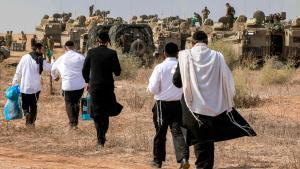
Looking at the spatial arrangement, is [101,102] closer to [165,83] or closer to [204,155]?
[165,83]

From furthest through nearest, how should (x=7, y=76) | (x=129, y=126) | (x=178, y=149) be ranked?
(x=7, y=76)
(x=129, y=126)
(x=178, y=149)

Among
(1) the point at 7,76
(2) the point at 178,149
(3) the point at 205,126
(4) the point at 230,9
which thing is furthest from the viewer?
(4) the point at 230,9

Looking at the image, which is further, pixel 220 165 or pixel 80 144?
pixel 80 144

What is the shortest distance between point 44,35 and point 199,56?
39.5m

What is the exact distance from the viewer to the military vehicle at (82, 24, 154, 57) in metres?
26.6

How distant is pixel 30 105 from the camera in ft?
38.6

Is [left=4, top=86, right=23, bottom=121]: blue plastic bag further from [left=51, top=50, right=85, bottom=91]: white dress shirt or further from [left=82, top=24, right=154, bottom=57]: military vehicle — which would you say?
[left=82, top=24, right=154, bottom=57]: military vehicle

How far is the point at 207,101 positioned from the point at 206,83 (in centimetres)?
18

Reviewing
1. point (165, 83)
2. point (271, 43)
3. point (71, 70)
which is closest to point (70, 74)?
point (71, 70)

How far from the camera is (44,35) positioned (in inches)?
1796

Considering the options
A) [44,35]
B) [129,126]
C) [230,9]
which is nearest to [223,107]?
[129,126]

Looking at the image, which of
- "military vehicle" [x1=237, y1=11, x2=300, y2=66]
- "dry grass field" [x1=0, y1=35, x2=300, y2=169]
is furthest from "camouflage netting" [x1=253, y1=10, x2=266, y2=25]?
"dry grass field" [x1=0, y1=35, x2=300, y2=169]

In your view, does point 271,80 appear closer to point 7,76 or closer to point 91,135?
point 7,76

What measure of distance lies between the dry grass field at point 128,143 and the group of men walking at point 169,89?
0.41 metres
